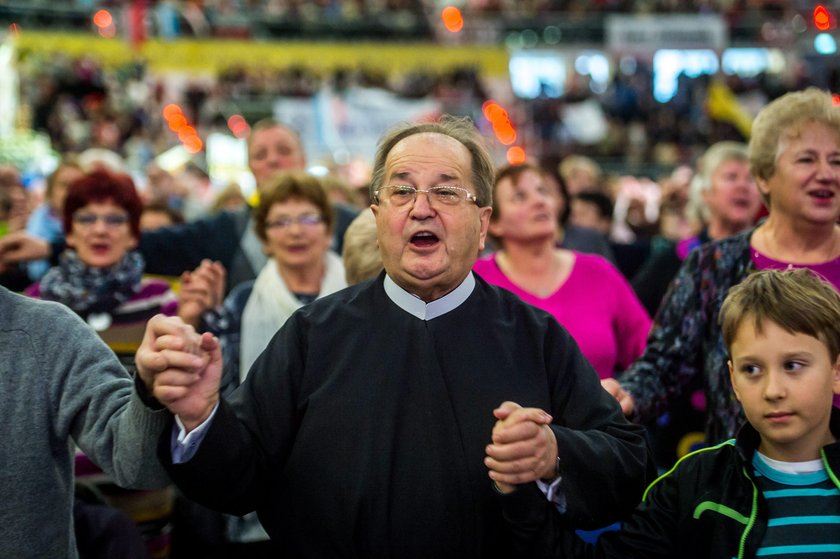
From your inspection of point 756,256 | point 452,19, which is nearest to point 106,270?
point 756,256

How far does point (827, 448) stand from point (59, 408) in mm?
1855

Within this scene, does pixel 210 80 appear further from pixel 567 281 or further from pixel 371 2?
pixel 567 281

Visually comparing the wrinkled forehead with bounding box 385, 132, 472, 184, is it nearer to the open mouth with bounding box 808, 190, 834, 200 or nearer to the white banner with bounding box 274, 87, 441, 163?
the open mouth with bounding box 808, 190, 834, 200

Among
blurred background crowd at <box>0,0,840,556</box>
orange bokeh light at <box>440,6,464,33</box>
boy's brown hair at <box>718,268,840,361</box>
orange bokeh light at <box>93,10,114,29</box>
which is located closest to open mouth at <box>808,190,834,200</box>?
boy's brown hair at <box>718,268,840,361</box>

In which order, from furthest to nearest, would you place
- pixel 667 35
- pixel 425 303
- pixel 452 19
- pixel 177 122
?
1. pixel 452 19
2. pixel 177 122
3. pixel 667 35
4. pixel 425 303

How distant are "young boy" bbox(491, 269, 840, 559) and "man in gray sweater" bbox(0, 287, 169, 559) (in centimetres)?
109

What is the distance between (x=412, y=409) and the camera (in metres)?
2.62

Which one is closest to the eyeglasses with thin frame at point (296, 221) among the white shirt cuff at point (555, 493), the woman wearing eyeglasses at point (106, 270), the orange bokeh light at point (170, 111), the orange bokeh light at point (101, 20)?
the woman wearing eyeglasses at point (106, 270)

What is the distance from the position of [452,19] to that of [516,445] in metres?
29.7

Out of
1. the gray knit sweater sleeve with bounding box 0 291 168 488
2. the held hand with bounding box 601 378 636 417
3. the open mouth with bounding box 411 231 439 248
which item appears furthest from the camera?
the held hand with bounding box 601 378 636 417

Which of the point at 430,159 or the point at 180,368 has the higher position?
the point at 430,159

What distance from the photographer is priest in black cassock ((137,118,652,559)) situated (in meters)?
2.49

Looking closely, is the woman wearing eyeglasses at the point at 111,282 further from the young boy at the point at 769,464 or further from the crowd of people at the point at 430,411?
the young boy at the point at 769,464

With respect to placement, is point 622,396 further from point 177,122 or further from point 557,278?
point 177,122
